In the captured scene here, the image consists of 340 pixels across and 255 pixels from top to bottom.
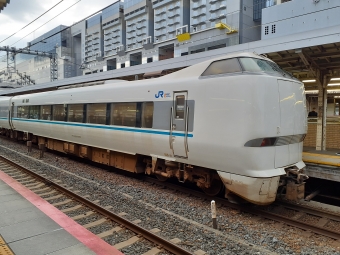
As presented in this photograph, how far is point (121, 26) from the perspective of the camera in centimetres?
4875

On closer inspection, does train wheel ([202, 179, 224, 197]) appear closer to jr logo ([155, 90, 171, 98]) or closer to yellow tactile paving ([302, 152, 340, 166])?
jr logo ([155, 90, 171, 98])

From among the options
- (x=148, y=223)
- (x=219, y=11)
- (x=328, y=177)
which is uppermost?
(x=219, y=11)

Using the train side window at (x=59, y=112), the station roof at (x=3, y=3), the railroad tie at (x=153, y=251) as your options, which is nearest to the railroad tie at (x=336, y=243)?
the railroad tie at (x=153, y=251)

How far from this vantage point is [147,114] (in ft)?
26.1

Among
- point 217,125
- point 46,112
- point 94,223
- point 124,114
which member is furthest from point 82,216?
point 46,112

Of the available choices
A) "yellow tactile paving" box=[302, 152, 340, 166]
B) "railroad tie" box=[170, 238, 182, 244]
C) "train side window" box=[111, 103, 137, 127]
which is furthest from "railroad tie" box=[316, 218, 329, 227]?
"train side window" box=[111, 103, 137, 127]

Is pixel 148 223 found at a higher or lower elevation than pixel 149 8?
lower

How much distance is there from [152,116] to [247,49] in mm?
4313

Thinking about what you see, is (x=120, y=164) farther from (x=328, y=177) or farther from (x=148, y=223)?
(x=328, y=177)

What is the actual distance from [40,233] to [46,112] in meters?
10.1

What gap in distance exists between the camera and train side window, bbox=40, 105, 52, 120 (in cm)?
1346

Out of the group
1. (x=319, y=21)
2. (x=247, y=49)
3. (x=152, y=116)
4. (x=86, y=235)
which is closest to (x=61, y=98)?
(x=152, y=116)

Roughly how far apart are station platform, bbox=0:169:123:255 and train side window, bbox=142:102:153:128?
321 cm

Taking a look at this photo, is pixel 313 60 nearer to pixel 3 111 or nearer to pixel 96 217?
pixel 96 217
